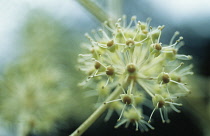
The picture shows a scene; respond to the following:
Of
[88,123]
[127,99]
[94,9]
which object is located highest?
[94,9]

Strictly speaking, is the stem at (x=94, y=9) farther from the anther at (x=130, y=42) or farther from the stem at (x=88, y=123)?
the stem at (x=88, y=123)

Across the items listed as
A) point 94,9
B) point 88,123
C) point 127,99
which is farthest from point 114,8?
point 88,123


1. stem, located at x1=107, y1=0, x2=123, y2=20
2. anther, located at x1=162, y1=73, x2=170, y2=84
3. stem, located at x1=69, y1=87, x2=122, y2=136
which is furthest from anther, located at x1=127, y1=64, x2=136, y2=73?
stem, located at x1=107, y1=0, x2=123, y2=20

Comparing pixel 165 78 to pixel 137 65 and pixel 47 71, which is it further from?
pixel 47 71

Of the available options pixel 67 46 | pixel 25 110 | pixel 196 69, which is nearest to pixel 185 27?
pixel 196 69

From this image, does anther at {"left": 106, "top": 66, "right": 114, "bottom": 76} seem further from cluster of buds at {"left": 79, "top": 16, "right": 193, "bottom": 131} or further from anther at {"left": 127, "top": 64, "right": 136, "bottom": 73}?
anther at {"left": 127, "top": 64, "right": 136, "bottom": 73}

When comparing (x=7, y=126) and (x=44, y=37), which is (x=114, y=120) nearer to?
(x=44, y=37)

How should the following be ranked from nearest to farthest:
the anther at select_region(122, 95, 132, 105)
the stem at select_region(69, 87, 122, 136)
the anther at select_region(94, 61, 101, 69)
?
the stem at select_region(69, 87, 122, 136)
the anther at select_region(122, 95, 132, 105)
the anther at select_region(94, 61, 101, 69)

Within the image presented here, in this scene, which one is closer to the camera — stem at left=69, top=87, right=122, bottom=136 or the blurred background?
stem at left=69, top=87, right=122, bottom=136

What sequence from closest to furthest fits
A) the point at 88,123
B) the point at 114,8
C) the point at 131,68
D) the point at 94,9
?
1. the point at 88,123
2. the point at 131,68
3. the point at 94,9
4. the point at 114,8
